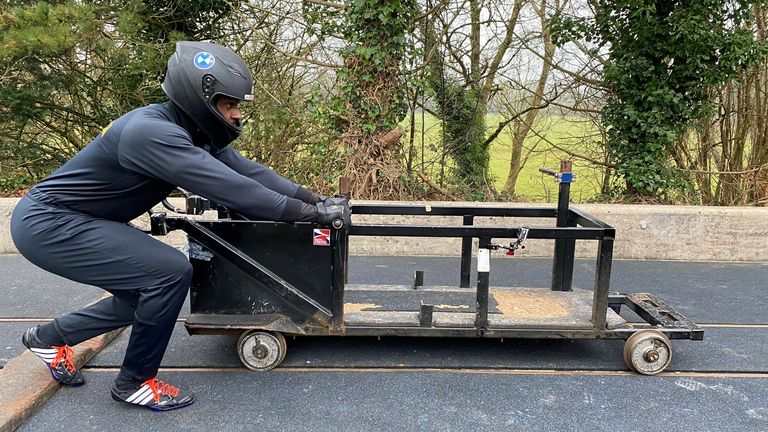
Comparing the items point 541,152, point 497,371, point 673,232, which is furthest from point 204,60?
point 541,152

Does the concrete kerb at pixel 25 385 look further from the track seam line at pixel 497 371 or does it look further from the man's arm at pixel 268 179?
the man's arm at pixel 268 179

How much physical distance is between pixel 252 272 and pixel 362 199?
4.13 metres

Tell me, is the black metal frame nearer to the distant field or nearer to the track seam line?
the track seam line

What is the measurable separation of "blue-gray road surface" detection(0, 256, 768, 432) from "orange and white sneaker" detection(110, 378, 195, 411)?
0.05 metres

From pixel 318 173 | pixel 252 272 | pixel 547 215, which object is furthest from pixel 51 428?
pixel 318 173

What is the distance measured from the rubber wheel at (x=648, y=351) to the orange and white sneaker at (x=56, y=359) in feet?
10.5

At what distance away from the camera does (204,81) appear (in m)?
2.75

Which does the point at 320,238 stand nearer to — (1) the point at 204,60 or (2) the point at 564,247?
(1) the point at 204,60

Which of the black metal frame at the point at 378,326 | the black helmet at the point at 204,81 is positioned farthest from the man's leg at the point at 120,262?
the black helmet at the point at 204,81

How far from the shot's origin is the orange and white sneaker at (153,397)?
2943 mm

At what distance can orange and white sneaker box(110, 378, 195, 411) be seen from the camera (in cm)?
294

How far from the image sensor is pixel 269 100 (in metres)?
8.77

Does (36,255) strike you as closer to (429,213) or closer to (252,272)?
(252,272)

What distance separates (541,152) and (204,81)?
8794 mm
